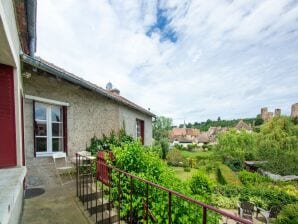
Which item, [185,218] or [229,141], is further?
[229,141]

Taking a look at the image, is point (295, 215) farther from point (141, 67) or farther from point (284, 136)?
point (284, 136)

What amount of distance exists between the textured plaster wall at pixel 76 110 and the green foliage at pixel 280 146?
66.5 ft

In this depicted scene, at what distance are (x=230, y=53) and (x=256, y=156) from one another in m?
17.0

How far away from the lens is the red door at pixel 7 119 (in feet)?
8.63

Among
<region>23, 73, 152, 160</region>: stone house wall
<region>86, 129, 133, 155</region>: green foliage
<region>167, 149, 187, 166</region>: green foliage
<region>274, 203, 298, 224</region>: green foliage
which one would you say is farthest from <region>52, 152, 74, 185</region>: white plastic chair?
<region>167, 149, 187, 166</region>: green foliage

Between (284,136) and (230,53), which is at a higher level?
(230,53)

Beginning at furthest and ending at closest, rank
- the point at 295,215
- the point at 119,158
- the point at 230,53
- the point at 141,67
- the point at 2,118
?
the point at 141,67
the point at 230,53
the point at 295,215
the point at 119,158
the point at 2,118

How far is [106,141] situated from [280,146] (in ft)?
72.8

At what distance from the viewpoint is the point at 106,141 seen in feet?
28.8

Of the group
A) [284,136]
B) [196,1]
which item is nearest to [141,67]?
[196,1]

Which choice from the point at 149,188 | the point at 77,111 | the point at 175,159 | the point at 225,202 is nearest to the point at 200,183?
the point at 149,188

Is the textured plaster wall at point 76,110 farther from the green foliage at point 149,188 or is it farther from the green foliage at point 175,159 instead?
the green foliage at point 175,159

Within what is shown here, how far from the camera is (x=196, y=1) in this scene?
5.77 m

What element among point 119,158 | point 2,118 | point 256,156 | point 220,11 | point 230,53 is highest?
point 230,53
